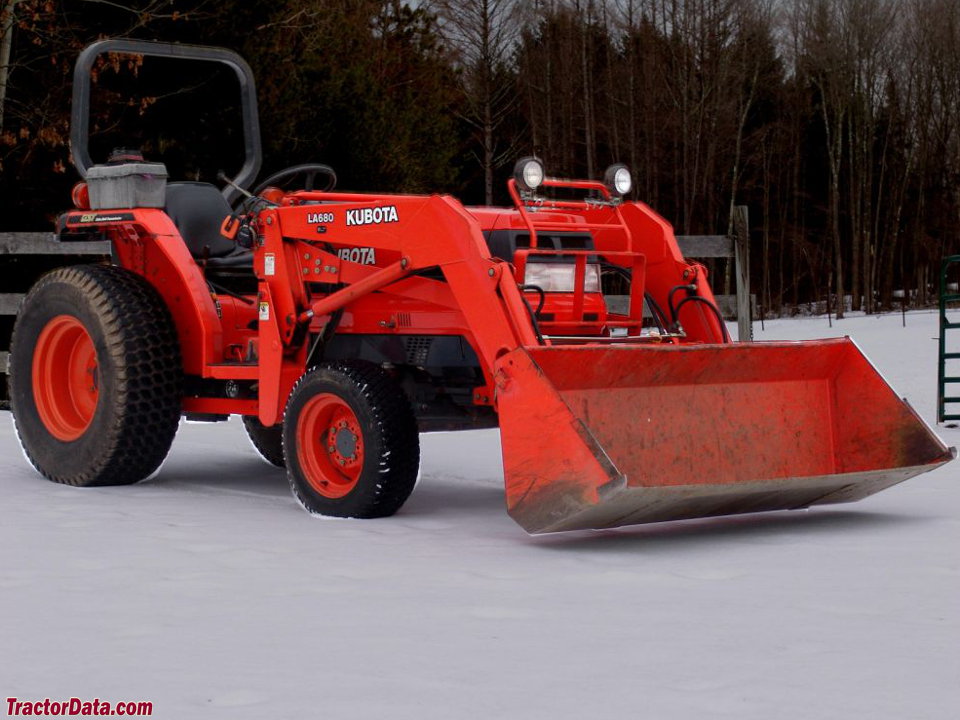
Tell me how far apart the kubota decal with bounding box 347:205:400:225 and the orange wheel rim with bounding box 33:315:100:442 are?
189 cm

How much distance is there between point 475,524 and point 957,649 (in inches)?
103

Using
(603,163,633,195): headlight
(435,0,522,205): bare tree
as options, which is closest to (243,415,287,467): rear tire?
(603,163,633,195): headlight

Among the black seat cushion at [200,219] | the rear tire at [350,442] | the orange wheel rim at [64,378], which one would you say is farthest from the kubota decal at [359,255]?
the orange wheel rim at [64,378]

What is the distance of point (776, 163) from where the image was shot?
40438 mm

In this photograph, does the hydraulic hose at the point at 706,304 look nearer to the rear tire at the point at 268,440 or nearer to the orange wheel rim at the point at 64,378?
the rear tire at the point at 268,440

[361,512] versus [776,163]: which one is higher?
[776,163]

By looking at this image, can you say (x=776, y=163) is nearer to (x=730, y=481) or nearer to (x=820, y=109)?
(x=820, y=109)

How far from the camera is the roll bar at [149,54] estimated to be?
739cm

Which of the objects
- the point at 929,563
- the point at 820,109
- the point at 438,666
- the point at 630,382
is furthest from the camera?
the point at 820,109

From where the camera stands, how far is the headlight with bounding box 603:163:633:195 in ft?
21.3

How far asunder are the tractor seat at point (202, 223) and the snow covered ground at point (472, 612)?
4.75ft

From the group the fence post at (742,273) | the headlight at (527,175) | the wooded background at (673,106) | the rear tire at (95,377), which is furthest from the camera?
the wooded background at (673,106)

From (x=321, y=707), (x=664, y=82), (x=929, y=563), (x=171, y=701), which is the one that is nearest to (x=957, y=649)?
(x=929, y=563)

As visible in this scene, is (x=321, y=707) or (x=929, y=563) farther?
(x=929, y=563)
